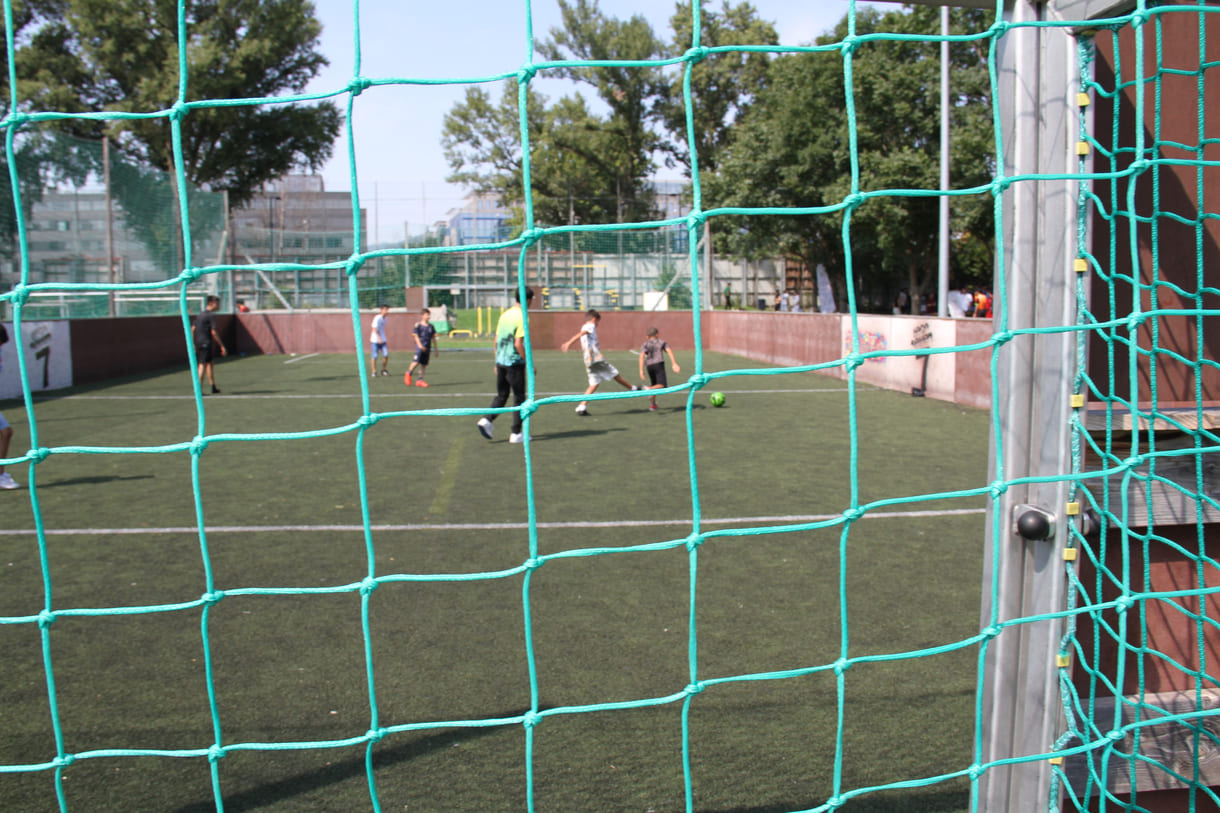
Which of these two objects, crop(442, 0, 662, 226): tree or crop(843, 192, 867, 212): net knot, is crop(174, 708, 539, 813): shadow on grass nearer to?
crop(843, 192, 867, 212): net knot

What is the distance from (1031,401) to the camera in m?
2.06

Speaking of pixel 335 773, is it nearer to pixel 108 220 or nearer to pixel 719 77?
pixel 108 220

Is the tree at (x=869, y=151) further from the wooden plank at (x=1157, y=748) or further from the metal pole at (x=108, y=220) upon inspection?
the wooden plank at (x=1157, y=748)

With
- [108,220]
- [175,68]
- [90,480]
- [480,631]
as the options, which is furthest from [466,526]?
[175,68]

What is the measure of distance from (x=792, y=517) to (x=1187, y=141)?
478 cm

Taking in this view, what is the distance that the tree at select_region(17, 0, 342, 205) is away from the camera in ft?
116

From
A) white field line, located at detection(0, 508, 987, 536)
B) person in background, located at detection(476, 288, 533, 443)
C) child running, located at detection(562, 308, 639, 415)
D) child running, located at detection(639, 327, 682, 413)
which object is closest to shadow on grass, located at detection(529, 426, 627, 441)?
person in background, located at detection(476, 288, 533, 443)

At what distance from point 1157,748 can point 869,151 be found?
106ft

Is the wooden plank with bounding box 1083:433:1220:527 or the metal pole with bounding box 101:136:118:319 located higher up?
the metal pole with bounding box 101:136:118:319

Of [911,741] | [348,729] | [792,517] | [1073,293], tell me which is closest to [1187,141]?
[1073,293]

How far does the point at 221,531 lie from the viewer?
6.46 meters

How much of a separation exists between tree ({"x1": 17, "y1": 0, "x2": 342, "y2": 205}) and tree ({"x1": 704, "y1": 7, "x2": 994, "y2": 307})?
17.0 m

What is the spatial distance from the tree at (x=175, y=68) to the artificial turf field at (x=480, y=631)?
30.7 metres

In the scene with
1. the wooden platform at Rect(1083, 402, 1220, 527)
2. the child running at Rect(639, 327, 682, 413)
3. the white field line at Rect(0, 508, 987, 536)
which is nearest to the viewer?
the wooden platform at Rect(1083, 402, 1220, 527)
